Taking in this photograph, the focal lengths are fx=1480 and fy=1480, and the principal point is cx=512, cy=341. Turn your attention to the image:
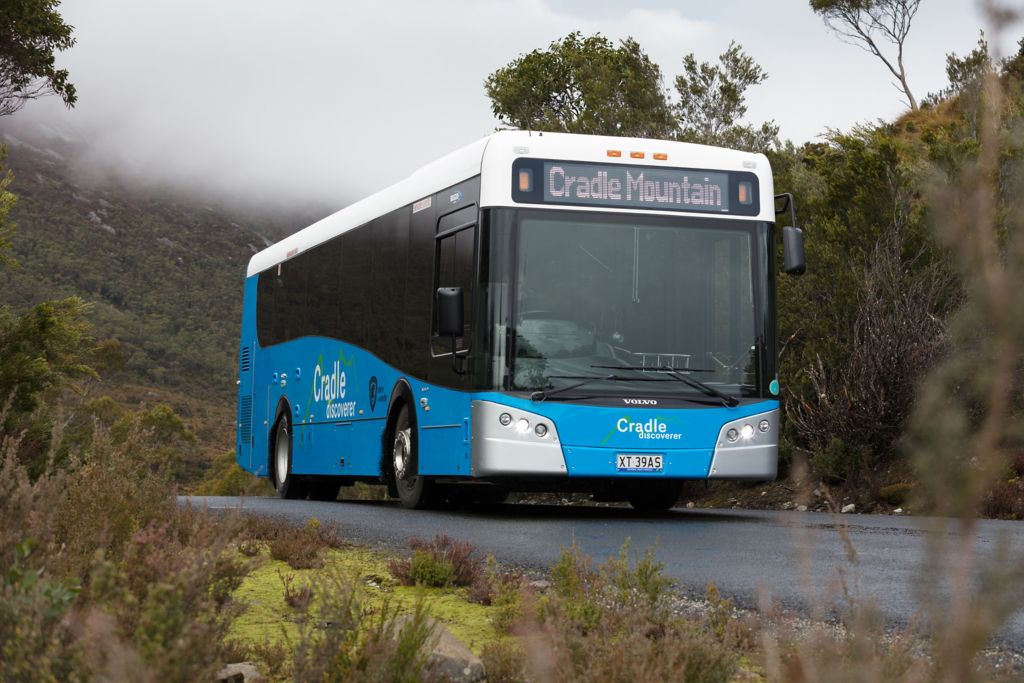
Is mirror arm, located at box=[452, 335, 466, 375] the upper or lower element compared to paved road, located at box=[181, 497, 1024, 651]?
upper

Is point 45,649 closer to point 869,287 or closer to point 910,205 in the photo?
point 869,287

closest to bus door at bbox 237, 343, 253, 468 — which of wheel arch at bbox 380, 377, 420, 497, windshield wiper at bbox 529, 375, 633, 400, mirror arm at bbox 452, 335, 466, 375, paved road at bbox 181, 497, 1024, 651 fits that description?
paved road at bbox 181, 497, 1024, 651

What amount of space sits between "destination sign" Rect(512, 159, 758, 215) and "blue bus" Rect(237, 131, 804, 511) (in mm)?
16

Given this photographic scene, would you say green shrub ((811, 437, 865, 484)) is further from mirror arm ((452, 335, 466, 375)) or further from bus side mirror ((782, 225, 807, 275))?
mirror arm ((452, 335, 466, 375))

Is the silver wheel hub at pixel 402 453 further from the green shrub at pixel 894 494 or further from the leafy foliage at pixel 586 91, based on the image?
the leafy foliage at pixel 586 91

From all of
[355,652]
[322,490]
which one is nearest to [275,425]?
[322,490]

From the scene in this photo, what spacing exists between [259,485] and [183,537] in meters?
42.4

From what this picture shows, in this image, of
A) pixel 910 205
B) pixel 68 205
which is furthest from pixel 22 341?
pixel 68 205

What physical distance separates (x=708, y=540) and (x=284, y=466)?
32.9 ft

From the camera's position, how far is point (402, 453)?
585 inches

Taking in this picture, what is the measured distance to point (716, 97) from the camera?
117 feet

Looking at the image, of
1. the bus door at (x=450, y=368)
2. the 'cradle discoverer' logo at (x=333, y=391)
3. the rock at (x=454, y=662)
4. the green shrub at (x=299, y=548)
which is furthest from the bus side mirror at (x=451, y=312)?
the rock at (x=454, y=662)

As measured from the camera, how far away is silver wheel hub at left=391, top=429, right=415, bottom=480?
14633 millimetres

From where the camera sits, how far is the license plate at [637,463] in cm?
1288
